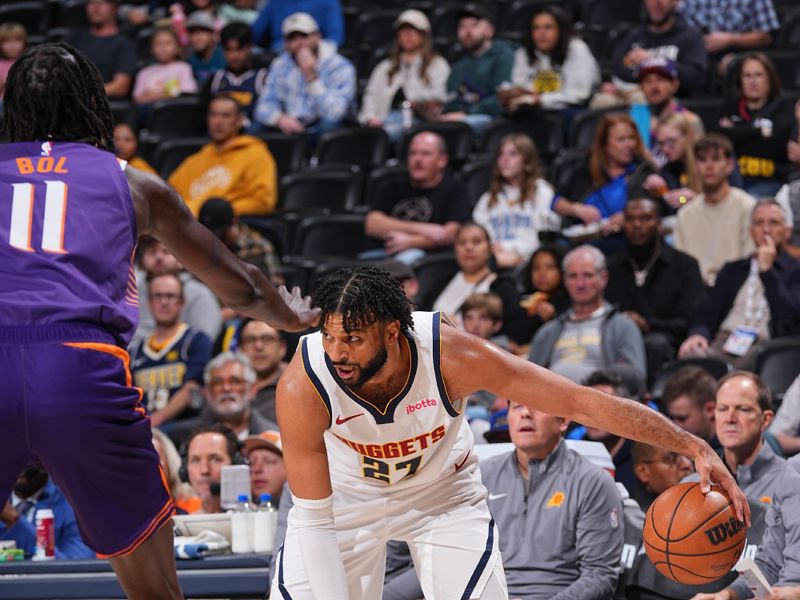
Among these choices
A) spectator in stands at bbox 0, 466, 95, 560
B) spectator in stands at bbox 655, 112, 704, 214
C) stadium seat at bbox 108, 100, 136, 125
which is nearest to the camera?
spectator in stands at bbox 0, 466, 95, 560

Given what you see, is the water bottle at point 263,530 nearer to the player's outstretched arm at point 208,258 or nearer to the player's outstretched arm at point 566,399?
the player's outstretched arm at point 208,258

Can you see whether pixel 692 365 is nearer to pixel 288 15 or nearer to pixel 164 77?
pixel 288 15

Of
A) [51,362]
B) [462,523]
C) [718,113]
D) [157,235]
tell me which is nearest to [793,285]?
[718,113]

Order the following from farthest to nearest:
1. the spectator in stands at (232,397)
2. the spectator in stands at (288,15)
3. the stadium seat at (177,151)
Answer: the spectator in stands at (288,15)
the stadium seat at (177,151)
the spectator in stands at (232,397)

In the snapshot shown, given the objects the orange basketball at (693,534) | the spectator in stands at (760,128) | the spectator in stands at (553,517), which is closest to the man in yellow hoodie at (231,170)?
the spectator in stands at (760,128)

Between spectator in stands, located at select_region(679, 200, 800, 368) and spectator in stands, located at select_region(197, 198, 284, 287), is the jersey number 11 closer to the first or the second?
spectator in stands, located at select_region(679, 200, 800, 368)

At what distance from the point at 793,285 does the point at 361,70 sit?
480cm

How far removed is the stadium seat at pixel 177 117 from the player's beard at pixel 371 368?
7.35m

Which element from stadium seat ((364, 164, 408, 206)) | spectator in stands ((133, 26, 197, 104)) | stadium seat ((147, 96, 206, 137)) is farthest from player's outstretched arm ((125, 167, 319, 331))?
spectator in stands ((133, 26, 197, 104))

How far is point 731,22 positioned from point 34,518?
20.6 ft

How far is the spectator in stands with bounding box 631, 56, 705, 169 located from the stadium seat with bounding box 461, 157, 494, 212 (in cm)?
104

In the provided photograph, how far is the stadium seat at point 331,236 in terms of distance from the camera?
349 inches

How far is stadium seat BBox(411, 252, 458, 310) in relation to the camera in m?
8.25

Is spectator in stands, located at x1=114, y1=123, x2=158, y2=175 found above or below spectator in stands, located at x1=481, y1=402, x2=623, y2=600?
above
